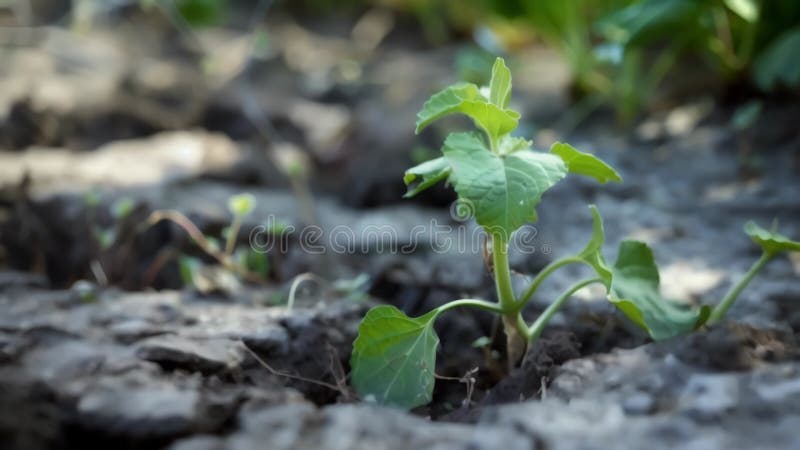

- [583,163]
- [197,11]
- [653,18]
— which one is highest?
[197,11]

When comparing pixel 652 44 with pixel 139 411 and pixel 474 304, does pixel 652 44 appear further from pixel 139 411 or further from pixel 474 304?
pixel 139 411

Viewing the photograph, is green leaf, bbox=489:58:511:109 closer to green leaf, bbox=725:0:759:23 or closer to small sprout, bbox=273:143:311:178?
green leaf, bbox=725:0:759:23

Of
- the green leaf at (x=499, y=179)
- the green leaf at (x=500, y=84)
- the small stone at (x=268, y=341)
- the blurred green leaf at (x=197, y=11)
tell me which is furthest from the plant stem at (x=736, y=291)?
the blurred green leaf at (x=197, y=11)

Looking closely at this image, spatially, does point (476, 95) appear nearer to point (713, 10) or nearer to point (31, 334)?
point (31, 334)

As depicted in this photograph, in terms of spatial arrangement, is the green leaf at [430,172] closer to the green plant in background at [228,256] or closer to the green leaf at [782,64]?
the green plant in background at [228,256]

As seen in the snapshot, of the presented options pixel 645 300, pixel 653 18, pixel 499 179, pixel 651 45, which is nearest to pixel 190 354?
pixel 499 179

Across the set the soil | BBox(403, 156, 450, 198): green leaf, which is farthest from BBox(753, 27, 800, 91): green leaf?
BBox(403, 156, 450, 198): green leaf
